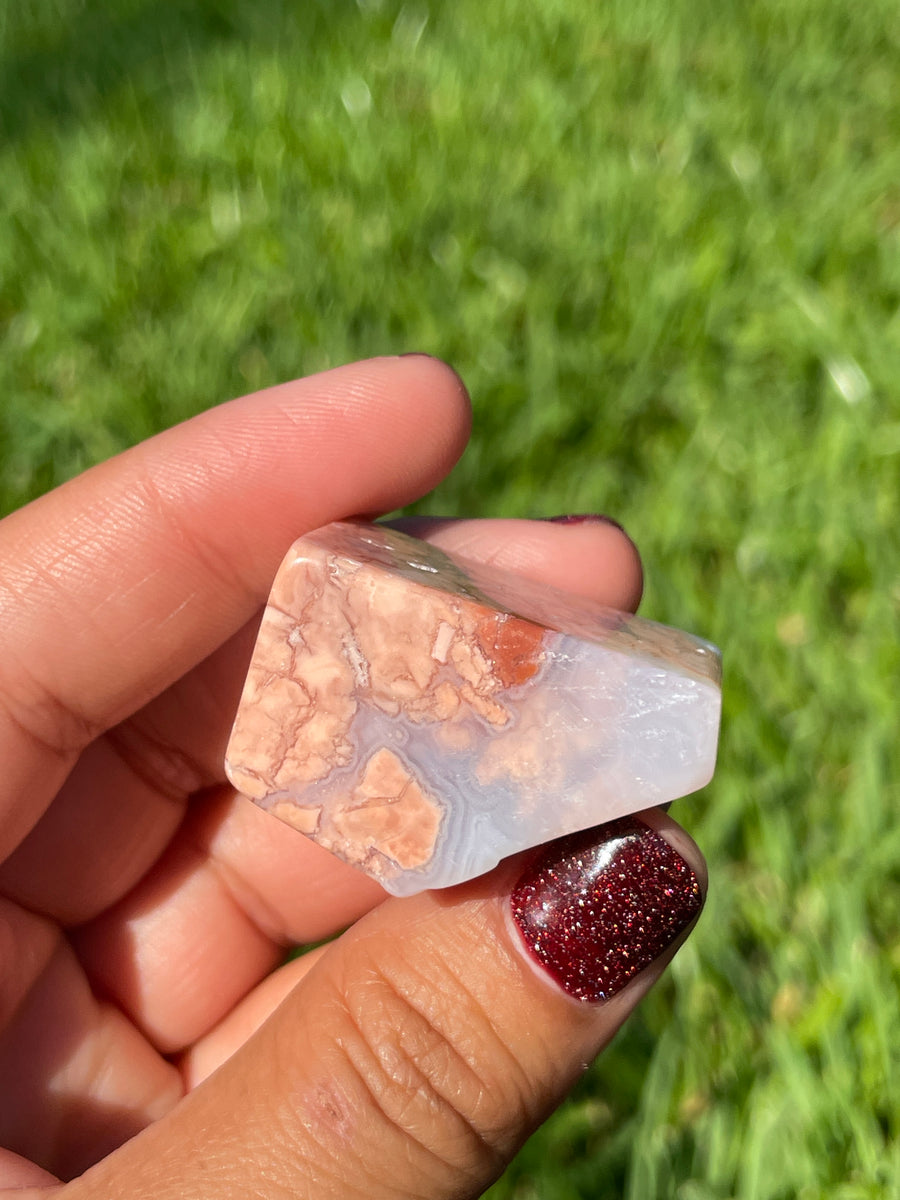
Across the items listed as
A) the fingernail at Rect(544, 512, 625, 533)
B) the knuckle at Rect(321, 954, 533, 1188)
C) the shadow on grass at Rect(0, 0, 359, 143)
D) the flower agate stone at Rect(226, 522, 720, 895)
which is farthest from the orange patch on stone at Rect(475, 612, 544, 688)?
the shadow on grass at Rect(0, 0, 359, 143)

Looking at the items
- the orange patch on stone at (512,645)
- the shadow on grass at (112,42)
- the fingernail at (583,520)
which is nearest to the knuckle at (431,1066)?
the orange patch on stone at (512,645)

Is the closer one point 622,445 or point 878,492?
point 878,492

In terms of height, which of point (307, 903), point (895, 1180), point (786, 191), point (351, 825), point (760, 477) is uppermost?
point (351, 825)

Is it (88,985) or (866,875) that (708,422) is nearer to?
(866,875)

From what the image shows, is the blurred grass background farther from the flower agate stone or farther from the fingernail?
the flower agate stone

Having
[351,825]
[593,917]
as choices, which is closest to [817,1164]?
[593,917]

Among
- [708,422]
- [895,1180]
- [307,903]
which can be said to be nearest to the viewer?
[895,1180]
